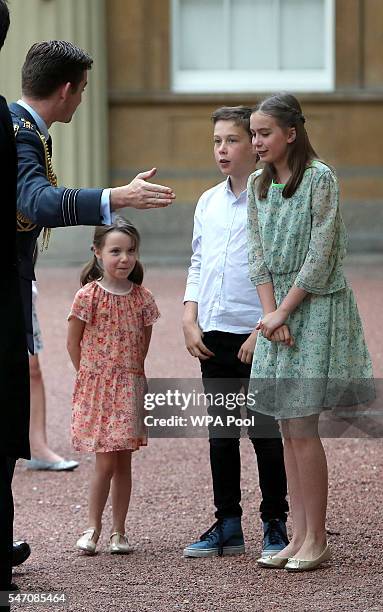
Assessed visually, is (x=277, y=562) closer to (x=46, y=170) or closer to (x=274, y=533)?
(x=274, y=533)

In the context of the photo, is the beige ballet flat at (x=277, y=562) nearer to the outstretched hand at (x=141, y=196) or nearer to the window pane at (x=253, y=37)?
the outstretched hand at (x=141, y=196)

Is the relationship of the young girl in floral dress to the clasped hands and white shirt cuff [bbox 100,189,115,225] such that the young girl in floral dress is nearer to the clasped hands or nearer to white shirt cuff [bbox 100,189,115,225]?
the clasped hands

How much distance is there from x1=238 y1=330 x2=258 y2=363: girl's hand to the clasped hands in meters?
0.20

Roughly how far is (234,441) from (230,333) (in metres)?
0.43

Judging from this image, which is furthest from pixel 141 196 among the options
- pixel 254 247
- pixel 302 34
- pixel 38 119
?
pixel 302 34

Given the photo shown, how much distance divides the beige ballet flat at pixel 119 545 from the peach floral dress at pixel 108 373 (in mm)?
367

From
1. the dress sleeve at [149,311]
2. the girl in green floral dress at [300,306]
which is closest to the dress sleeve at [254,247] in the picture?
the girl in green floral dress at [300,306]

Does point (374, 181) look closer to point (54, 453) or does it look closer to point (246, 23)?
point (246, 23)

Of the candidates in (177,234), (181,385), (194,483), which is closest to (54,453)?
(194,483)

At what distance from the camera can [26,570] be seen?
5.13 metres

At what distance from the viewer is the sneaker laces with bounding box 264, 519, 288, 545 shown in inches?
203

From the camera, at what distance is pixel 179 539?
5.66m

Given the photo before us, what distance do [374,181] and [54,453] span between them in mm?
9029

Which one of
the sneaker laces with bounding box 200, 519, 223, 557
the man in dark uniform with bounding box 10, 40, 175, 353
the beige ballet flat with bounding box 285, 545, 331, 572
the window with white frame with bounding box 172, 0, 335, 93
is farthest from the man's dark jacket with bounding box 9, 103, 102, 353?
the window with white frame with bounding box 172, 0, 335, 93
